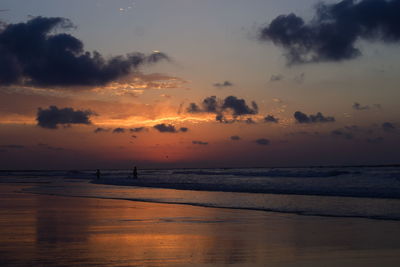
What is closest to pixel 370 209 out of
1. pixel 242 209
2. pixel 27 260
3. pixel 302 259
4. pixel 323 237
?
pixel 242 209

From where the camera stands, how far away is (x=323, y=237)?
11.8 metres

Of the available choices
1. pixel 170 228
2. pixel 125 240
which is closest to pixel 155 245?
pixel 125 240

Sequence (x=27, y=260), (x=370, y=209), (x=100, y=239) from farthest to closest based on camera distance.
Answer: (x=370, y=209) < (x=100, y=239) < (x=27, y=260)

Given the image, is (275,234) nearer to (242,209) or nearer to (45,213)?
(242,209)

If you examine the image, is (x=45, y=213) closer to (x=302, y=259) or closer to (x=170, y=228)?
(x=170, y=228)

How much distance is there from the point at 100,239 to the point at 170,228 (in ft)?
Answer: 8.49

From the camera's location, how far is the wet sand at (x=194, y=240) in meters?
8.97

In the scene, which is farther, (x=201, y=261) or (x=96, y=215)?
(x=96, y=215)

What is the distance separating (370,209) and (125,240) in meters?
11.1

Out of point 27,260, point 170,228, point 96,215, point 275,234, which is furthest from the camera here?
point 96,215

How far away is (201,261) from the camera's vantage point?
888cm

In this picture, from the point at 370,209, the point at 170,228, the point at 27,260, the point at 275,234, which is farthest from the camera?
the point at 370,209

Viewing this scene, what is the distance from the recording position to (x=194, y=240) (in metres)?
11.3

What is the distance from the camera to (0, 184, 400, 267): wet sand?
897 centimetres
